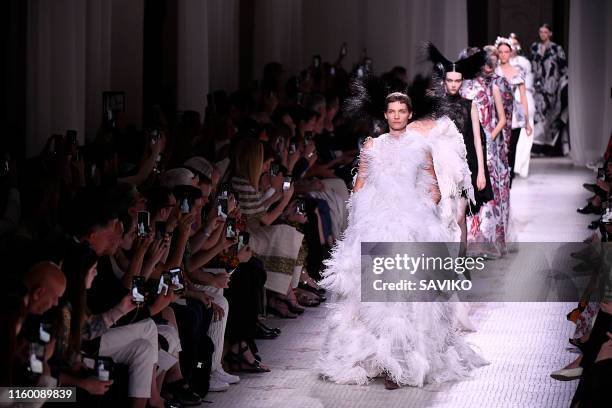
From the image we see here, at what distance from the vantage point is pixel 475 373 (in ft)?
19.6

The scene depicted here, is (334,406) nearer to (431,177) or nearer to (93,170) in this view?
(431,177)

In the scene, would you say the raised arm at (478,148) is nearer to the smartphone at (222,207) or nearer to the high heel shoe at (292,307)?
the high heel shoe at (292,307)

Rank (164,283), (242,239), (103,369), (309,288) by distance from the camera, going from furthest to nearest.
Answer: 1. (309,288)
2. (242,239)
3. (164,283)
4. (103,369)

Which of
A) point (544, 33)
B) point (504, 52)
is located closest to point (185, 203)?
point (504, 52)

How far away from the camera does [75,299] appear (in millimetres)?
4320

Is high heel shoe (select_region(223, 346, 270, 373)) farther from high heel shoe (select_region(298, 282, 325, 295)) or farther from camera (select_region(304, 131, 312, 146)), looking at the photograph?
camera (select_region(304, 131, 312, 146))

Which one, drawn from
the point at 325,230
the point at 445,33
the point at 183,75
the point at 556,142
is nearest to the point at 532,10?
the point at 556,142

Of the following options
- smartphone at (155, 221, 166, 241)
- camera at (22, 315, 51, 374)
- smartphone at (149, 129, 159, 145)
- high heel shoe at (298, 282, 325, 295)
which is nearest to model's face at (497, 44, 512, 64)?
high heel shoe at (298, 282, 325, 295)

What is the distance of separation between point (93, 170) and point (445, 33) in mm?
7912

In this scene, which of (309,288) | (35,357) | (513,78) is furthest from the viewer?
(513,78)

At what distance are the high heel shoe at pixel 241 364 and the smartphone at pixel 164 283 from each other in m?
1.18

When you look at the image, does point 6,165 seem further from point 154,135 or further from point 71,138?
point 154,135

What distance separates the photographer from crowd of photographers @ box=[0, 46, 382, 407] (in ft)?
13.9

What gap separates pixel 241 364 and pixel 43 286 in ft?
6.97
